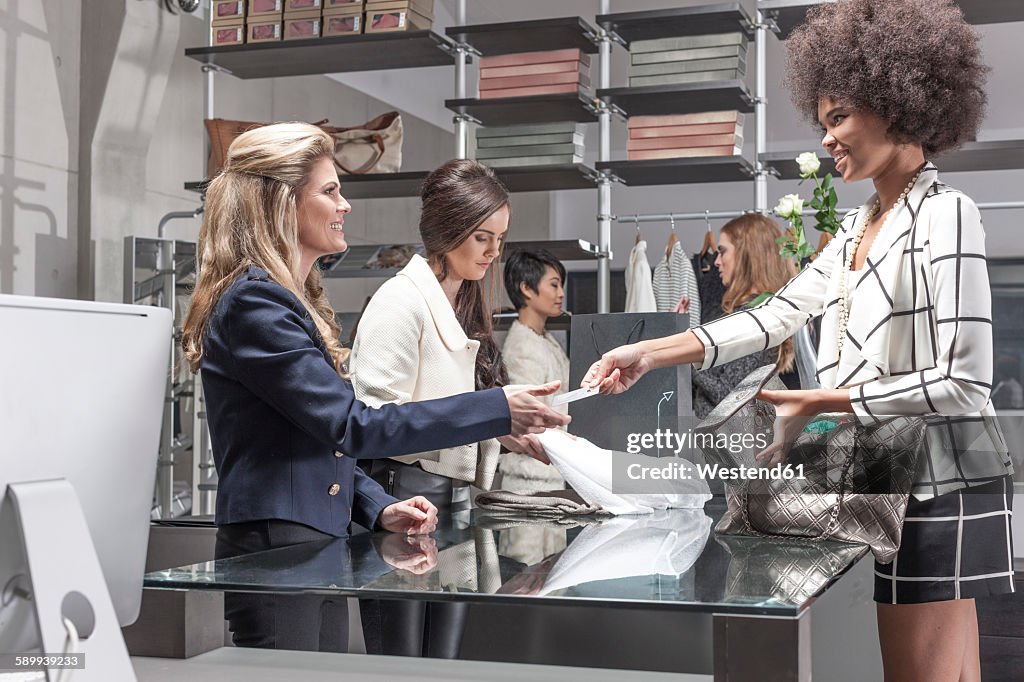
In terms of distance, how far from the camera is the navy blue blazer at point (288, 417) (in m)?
1.65

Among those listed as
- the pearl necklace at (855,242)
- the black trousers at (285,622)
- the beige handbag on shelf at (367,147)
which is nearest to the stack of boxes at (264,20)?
the beige handbag on shelf at (367,147)

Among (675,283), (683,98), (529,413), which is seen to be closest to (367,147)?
(683,98)

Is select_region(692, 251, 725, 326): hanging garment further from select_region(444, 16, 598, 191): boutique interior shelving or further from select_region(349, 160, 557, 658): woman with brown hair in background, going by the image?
select_region(349, 160, 557, 658): woman with brown hair in background

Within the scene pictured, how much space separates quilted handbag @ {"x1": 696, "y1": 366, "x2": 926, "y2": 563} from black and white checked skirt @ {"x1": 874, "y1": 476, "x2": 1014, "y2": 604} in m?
0.04

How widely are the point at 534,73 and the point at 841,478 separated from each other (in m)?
3.51

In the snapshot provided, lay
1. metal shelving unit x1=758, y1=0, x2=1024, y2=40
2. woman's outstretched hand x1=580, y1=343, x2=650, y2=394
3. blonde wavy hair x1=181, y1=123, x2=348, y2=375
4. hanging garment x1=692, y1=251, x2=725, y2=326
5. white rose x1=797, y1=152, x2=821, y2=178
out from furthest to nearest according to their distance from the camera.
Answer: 1. hanging garment x1=692, y1=251, x2=725, y2=326
2. metal shelving unit x1=758, y1=0, x2=1024, y2=40
3. white rose x1=797, y1=152, x2=821, y2=178
4. woman's outstretched hand x1=580, y1=343, x2=650, y2=394
5. blonde wavy hair x1=181, y1=123, x2=348, y2=375

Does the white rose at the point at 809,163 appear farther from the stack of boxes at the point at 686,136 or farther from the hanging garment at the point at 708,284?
the hanging garment at the point at 708,284

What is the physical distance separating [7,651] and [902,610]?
1.19m

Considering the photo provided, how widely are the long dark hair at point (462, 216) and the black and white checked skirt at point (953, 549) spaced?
48.9 inches

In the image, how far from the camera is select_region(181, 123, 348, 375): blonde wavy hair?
69.5 inches

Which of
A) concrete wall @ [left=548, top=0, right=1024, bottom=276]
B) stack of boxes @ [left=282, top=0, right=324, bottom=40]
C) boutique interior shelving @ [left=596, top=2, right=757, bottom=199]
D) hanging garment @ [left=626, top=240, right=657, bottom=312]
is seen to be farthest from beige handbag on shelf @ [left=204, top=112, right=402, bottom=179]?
concrete wall @ [left=548, top=0, right=1024, bottom=276]

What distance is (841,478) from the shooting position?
1596mm

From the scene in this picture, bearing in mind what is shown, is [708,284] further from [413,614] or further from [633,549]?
[633,549]

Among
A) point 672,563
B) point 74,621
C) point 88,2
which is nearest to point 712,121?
point 88,2
